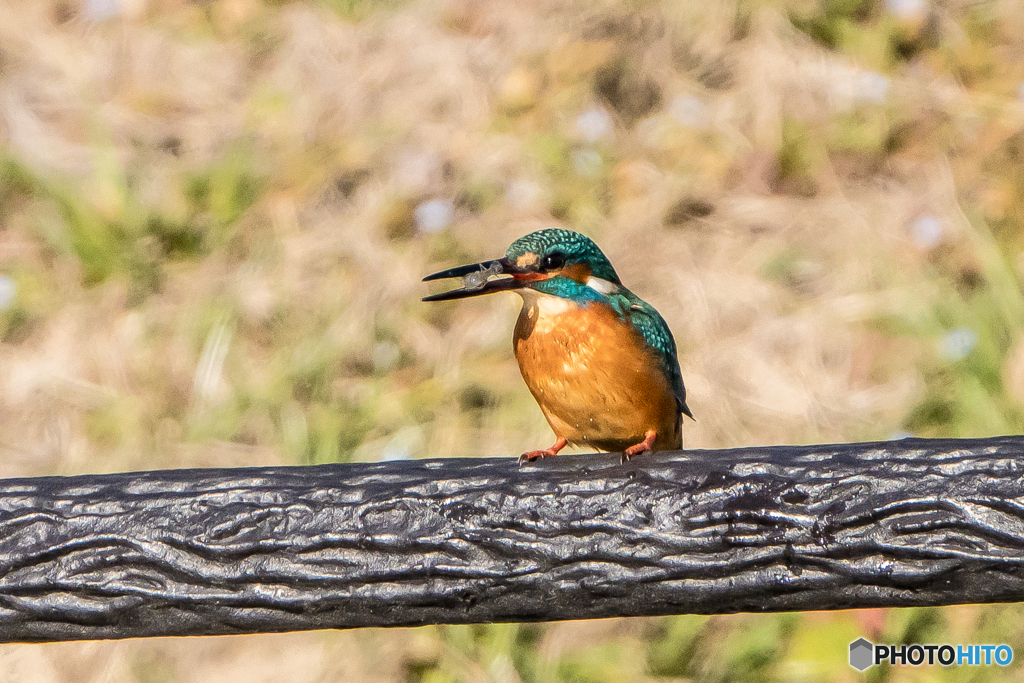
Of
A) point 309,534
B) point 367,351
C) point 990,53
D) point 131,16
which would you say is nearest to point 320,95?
point 131,16

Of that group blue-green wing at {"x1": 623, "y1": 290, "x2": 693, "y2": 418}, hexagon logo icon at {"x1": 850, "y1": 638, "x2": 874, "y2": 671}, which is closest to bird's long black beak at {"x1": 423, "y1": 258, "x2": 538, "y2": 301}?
blue-green wing at {"x1": 623, "y1": 290, "x2": 693, "y2": 418}

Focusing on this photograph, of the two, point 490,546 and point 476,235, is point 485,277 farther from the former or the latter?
point 476,235

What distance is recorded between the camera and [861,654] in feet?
7.86

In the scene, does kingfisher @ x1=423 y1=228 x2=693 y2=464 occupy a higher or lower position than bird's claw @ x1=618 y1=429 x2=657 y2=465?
higher

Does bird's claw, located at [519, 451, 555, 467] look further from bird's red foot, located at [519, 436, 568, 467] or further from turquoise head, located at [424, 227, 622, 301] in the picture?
turquoise head, located at [424, 227, 622, 301]

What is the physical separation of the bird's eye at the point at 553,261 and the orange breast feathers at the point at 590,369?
0.07m

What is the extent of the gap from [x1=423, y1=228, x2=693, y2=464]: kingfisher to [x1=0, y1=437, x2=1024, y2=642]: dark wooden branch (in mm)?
276

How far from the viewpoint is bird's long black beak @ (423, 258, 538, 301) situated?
1.52m

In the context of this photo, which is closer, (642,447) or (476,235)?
(642,447)

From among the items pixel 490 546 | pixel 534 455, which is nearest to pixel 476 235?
pixel 534 455

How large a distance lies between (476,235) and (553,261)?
203 centimetres

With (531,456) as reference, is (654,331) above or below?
above

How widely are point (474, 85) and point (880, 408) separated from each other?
2064 mm

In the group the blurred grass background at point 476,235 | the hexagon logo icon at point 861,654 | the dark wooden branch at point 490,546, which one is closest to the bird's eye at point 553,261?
the dark wooden branch at point 490,546
